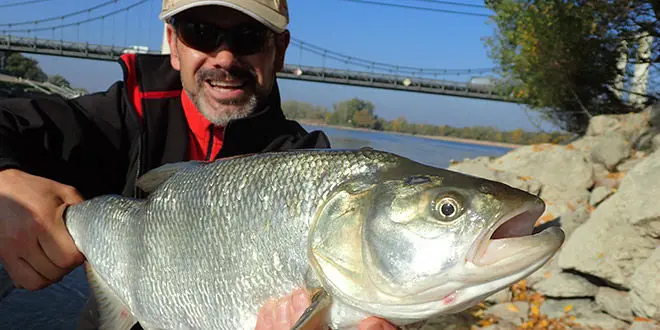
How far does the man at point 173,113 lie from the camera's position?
8.88 feet

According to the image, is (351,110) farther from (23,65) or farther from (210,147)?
(23,65)

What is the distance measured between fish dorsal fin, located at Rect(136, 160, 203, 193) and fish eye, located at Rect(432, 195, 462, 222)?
3.71ft

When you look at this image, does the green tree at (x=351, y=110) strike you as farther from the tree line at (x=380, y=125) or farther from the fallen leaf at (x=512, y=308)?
the fallen leaf at (x=512, y=308)

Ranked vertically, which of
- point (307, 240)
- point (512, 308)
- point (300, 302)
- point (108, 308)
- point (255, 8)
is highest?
point (255, 8)

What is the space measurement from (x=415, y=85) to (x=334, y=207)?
53.4 meters

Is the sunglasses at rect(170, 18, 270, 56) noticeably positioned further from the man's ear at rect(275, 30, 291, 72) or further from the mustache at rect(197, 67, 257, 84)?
the man's ear at rect(275, 30, 291, 72)

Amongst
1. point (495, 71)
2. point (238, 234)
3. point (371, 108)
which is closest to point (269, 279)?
point (238, 234)

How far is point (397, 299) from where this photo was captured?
1.59 metres

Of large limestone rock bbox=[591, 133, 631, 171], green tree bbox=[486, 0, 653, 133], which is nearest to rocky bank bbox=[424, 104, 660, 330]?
large limestone rock bbox=[591, 133, 631, 171]

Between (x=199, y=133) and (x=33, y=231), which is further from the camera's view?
(x=199, y=133)

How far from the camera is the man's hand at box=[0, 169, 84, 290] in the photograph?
2148 mm

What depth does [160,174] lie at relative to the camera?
232cm

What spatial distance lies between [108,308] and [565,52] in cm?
1514

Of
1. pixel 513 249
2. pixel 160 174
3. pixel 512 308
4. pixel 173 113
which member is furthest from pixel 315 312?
pixel 512 308
